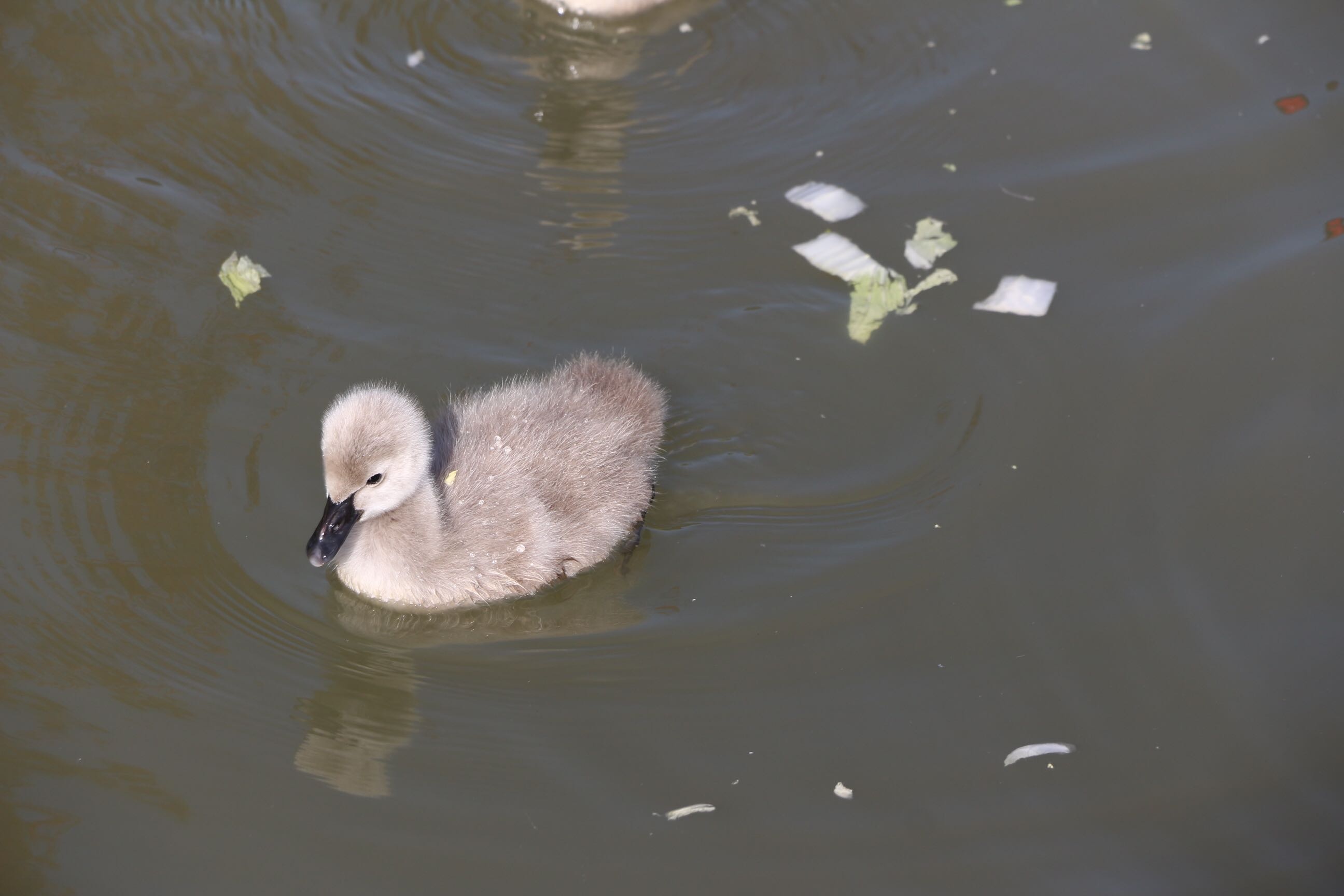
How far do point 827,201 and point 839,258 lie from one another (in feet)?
1.09

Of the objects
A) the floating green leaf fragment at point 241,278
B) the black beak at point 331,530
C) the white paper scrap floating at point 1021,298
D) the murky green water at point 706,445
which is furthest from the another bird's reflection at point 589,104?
the black beak at point 331,530

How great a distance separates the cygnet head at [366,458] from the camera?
3389 mm

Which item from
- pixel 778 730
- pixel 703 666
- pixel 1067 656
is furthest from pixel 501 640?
pixel 1067 656

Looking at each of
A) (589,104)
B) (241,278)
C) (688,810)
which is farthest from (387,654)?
(589,104)

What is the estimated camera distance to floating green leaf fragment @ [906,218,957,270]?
475 centimetres

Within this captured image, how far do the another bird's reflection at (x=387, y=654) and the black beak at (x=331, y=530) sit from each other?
0.90 ft

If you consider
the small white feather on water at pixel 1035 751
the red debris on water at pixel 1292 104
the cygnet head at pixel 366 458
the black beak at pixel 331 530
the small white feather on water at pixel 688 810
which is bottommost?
the small white feather on water at pixel 688 810

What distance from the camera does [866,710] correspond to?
11.3 feet

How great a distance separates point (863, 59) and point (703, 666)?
10.5 feet

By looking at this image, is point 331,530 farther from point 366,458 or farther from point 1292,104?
point 1292,104

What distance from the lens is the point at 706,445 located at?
13.8 feet

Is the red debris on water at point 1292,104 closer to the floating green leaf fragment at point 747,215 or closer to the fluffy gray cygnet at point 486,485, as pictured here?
the floating green leaf fragment at point 747,215

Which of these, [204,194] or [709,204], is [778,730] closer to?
[709,204]

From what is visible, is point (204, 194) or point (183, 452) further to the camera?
point (204, 194)
